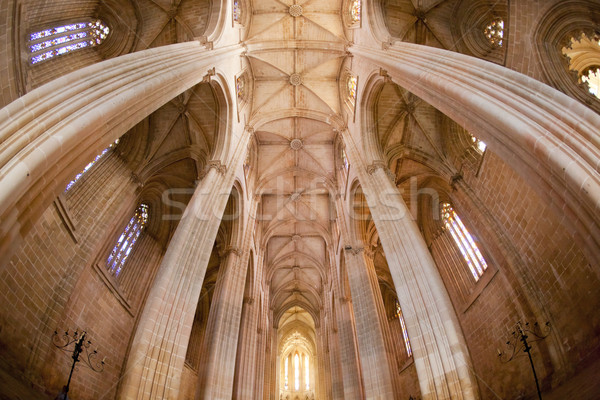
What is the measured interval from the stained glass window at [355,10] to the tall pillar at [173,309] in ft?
31.9

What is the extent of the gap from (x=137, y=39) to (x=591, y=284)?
15270 mm

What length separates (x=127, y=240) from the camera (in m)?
13.7

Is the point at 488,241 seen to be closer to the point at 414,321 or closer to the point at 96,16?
the point at 414,321

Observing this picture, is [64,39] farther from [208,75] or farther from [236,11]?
[236,11]

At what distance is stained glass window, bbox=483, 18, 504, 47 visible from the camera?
10672 millimetres

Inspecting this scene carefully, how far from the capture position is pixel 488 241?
1143cm

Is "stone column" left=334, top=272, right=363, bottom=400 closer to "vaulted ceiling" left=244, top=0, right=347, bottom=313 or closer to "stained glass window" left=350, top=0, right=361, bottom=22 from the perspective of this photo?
"vaulted ceiling" left=244, top=0, right=347, bottom=313

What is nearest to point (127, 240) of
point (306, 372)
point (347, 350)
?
point (347, 350)


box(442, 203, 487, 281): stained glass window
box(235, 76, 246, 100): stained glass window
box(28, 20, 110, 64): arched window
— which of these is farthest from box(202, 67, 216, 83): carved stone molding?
box(442, 203, 487, 281): stained glass window

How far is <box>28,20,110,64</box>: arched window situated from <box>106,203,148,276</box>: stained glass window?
6.53 m

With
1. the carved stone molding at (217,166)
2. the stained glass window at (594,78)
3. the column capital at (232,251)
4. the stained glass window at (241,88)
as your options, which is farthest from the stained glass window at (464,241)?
the stained glass window at (241,88)

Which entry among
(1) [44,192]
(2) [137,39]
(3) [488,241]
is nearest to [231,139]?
(2) [137,39]

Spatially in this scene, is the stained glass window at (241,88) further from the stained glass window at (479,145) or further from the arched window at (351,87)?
the stained glass window at (479,145)

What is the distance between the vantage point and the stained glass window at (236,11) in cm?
1381
